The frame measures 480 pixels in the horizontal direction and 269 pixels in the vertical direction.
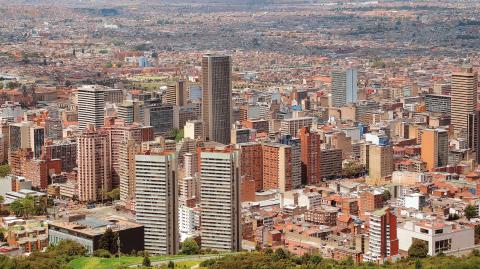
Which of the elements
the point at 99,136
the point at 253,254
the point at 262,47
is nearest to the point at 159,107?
the point at 99,136

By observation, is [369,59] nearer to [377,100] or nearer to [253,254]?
[377,100]

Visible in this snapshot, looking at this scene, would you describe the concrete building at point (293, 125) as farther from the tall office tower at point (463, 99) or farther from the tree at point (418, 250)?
the tree at point (418, 250)

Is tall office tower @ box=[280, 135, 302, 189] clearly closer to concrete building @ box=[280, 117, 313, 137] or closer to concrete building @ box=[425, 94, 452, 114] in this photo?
concrete building @ box=[280, 117, 313, 137]

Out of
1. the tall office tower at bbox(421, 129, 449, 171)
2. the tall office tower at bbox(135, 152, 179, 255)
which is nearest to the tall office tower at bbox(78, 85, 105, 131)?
the tall office tower at bbox(421, 129, 449, 171)

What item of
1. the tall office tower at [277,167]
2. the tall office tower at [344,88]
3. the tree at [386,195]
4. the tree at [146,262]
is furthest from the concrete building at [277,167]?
the tall office tower at [344,88]

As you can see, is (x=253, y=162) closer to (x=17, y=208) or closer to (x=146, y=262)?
Result: (x=17, y=208)

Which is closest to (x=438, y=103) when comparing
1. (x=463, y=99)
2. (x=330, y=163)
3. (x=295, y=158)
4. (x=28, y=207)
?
(x=463, y=99)

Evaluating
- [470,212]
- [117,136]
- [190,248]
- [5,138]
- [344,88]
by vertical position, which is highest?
[344,88]
